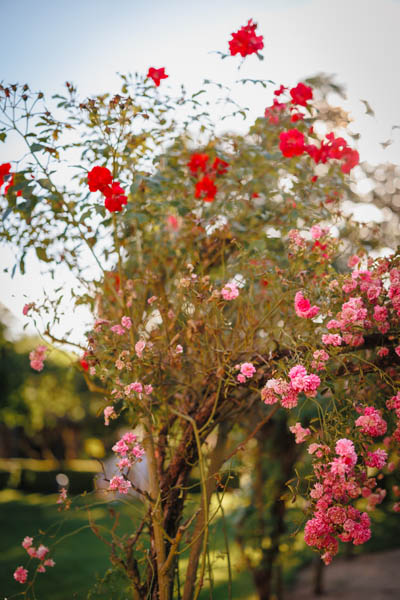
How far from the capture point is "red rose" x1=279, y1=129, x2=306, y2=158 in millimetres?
2387

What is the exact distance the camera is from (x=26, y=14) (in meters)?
2.73

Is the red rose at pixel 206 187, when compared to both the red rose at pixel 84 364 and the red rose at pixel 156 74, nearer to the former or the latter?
the red rose at pixel 156 74

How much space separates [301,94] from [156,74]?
0.74 meters

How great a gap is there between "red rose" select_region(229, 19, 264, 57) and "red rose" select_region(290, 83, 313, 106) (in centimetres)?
26

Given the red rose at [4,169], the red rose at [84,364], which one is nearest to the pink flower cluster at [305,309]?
the red rose at [84,364]

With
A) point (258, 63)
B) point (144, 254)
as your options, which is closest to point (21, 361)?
point (144, 254)

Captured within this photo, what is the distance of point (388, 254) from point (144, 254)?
4.55 feet

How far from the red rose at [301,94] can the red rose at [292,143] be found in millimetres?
203

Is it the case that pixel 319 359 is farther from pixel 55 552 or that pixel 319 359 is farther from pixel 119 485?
pixel 55 552

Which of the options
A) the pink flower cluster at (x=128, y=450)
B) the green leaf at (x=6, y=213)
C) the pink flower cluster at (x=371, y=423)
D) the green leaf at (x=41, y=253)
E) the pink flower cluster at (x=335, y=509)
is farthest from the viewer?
the green leaf at (x=41, y=253)

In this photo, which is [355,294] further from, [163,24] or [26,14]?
[26,14]

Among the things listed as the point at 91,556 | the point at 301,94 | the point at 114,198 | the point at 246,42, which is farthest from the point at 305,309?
the point at 91,556

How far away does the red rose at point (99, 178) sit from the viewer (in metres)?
1.97

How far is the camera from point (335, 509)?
1.56 meters
